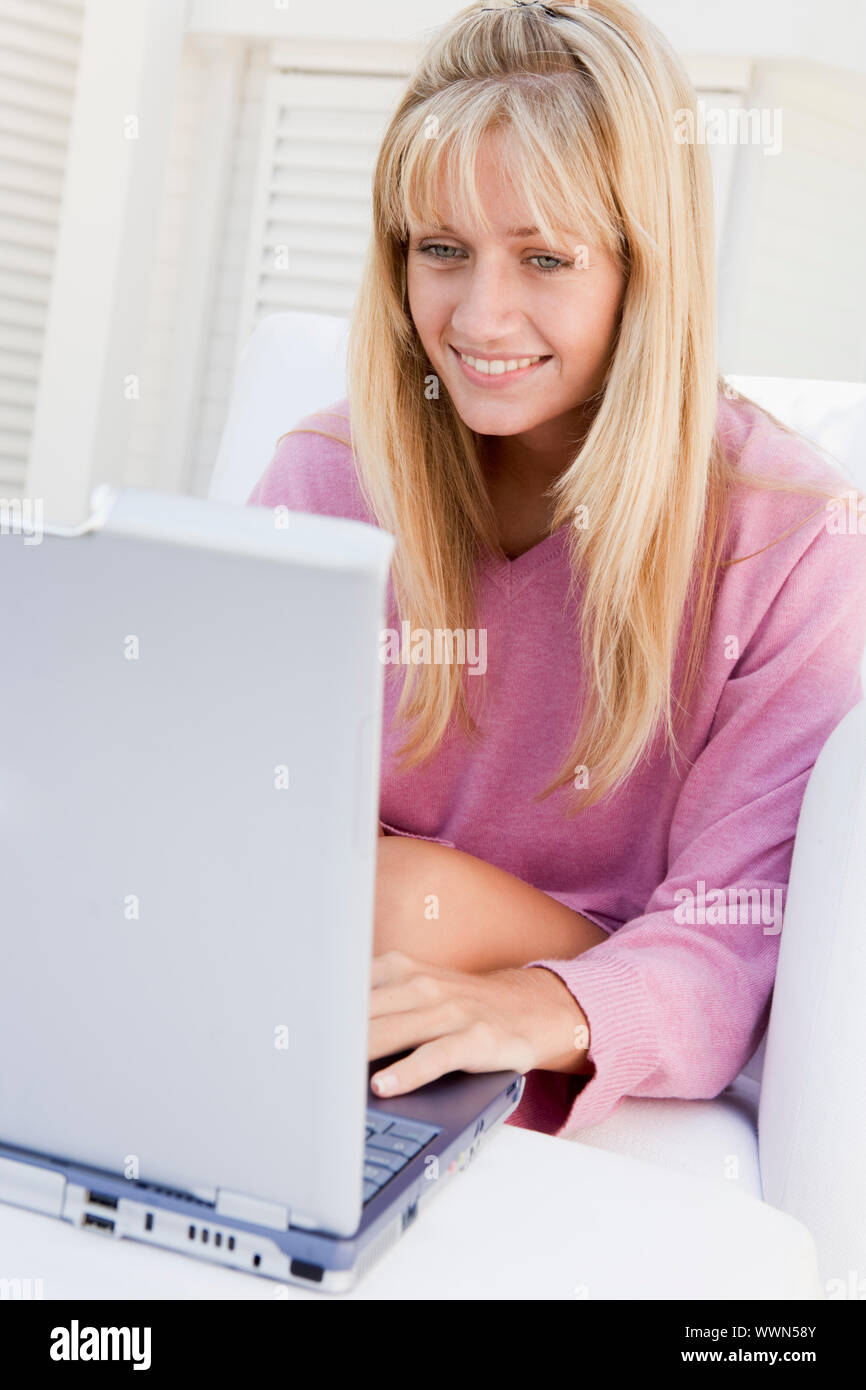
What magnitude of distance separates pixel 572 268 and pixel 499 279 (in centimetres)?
5

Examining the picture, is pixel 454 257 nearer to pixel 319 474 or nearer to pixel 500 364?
pixel 500 364

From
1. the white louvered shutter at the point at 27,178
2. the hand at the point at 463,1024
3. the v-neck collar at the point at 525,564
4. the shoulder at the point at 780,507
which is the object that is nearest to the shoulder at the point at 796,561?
the shoulder at the point at 780,507

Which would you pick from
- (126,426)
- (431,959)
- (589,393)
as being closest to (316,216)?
(126,426)

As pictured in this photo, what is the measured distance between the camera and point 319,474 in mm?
→ 1226

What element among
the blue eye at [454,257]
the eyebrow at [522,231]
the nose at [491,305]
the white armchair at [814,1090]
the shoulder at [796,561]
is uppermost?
the eyebrow at [522,231]

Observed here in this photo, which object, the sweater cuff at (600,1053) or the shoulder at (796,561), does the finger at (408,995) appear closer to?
the sweater cuff at (600,1053)

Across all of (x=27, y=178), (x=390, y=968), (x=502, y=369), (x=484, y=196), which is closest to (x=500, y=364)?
(x=502, y=369)

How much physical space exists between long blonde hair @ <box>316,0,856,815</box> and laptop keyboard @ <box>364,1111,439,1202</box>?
470 mm

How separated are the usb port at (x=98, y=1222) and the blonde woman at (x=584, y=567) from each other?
31 cm

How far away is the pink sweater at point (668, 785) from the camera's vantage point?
810 mm

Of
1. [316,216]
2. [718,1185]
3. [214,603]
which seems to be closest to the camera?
[214,603]

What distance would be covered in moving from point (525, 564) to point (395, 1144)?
0.62 m

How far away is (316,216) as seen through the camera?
2.57 m
